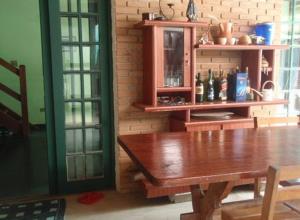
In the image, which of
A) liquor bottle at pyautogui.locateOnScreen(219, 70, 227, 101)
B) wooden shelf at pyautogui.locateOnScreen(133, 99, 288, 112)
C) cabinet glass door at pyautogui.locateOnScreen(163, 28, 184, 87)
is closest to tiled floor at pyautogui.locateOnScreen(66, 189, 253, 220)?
wooden shelf at pyautogui.locateOnScreen(133, 99, 288, 112)

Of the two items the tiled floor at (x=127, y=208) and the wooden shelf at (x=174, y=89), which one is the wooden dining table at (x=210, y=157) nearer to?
the tiled floor at (x=127, y=208)

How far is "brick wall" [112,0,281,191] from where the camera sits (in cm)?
300

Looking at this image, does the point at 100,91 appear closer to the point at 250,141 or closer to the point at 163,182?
the point at 250,141

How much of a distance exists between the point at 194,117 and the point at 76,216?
144 centimetres

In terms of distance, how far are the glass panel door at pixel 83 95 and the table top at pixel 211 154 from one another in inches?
46.4

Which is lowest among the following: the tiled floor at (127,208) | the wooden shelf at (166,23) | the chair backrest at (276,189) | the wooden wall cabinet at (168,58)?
the tiled floor at (127,208)

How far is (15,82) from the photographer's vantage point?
6082 mm

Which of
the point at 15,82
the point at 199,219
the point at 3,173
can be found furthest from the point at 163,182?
the point at 15,82

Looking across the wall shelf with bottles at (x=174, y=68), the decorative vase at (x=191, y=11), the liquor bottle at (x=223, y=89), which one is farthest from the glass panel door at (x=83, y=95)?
the liquor bottle at (x=223, y=89)

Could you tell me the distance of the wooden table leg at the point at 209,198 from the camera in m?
1.76

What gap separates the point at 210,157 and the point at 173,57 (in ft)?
4.86

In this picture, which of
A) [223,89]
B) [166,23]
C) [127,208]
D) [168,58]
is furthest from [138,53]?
[127,208]

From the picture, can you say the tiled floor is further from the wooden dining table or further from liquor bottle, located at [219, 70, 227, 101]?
liquor bottle, located at [219, 70, 227, 101]

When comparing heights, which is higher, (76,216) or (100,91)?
(100,91)
